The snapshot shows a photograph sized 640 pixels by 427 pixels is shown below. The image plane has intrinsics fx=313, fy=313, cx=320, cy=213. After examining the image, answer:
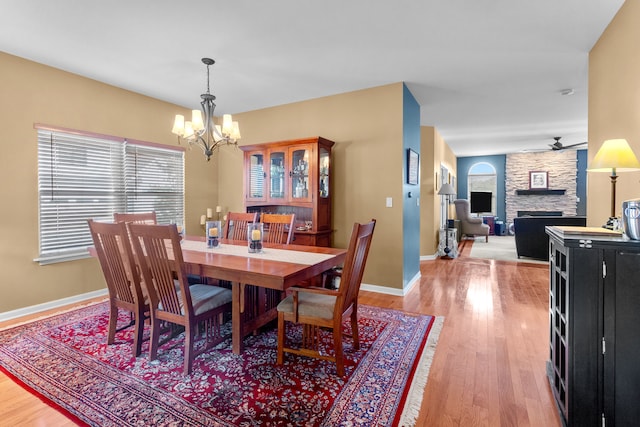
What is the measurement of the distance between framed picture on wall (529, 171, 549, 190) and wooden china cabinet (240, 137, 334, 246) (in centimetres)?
819

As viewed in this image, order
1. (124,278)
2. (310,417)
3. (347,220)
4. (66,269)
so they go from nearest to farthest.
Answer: (310,417)
(124,278)
(66,269)
(347,220)

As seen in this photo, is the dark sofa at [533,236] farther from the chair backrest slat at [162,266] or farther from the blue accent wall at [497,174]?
the chair backrest slat at [162,266]

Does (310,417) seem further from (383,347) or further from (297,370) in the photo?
(383,347)

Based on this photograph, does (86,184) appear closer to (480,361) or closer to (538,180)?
(480,361)

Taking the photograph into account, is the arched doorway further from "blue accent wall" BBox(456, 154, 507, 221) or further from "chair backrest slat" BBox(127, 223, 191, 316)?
"chair backrest slat" BBox(127, 223, 191, 316)

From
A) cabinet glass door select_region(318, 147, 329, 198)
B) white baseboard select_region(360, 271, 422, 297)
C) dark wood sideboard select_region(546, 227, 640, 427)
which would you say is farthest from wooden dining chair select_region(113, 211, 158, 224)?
dark wood sideboard select_region(546, 227, 640, 427)

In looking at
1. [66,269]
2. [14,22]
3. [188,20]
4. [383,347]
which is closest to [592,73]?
[383,347]

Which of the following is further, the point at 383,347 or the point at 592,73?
the point at 592,73

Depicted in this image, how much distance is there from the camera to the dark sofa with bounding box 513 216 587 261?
574cm

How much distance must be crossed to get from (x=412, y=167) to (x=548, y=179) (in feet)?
24.9

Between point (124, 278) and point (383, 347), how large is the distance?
6.51 ft

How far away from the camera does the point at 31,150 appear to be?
10.3ft

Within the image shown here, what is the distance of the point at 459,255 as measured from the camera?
6.45 metres

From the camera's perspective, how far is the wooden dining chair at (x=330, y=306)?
6.25 ft
